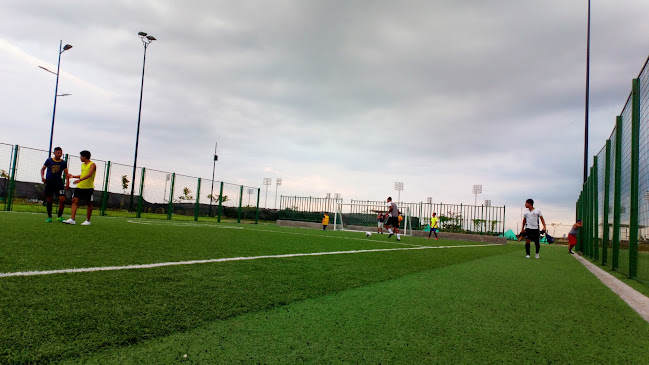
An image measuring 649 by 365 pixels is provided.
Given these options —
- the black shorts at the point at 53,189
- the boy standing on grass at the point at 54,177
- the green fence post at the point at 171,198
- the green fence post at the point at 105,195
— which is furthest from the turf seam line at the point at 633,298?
the green fence post at the point at 171,198

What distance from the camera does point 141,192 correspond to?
2045 centimetres

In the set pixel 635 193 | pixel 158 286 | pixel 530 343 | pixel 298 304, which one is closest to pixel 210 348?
pixel 298 304

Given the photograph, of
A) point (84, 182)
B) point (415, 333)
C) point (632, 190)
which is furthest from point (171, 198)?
point (415, 333)

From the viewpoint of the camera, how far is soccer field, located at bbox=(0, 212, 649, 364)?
1.98 metres

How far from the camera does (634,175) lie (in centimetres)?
586

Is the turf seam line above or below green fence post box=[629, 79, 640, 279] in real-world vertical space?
below

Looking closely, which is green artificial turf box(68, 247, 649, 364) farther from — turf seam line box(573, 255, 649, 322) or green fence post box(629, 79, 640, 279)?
green fence post box(629, 79, 640, 279)

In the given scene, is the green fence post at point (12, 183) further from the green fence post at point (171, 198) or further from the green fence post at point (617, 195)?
the green fence post at point (617, 195)

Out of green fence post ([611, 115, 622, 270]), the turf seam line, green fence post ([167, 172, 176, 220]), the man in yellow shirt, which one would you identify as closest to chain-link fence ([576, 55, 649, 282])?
green fence post ([611, 115, 622, 270])

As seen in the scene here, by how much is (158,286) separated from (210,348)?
1397 mm

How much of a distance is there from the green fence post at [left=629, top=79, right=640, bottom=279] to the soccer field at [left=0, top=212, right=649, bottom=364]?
225 centimetres

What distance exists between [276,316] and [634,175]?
6.10 metres

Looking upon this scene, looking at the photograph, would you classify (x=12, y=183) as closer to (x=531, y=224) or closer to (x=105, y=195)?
(x=105, y=195)

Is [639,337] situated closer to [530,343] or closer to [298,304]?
[530,343]
